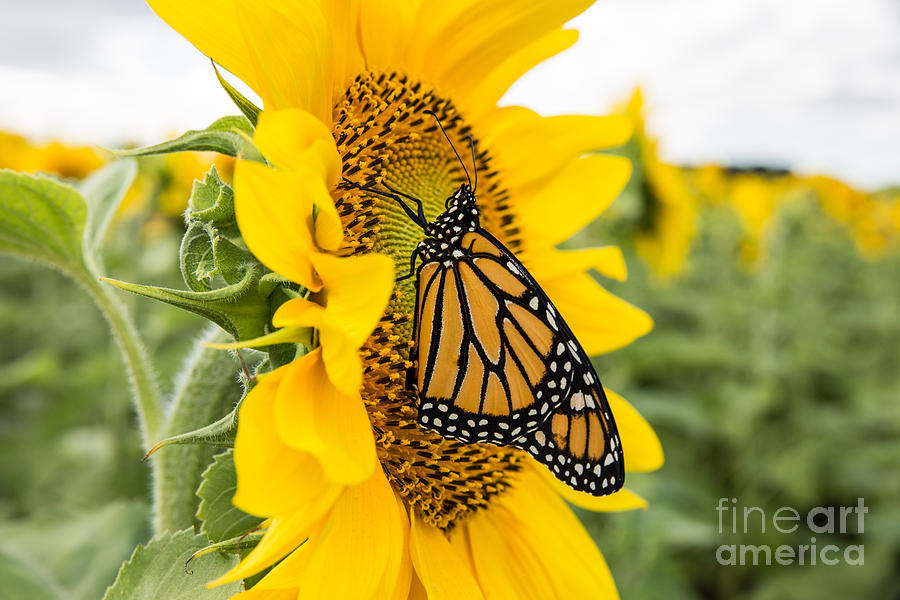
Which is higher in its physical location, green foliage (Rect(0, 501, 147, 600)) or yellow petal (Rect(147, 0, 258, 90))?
yellow petal (Rect(147, 0, 258, 90))

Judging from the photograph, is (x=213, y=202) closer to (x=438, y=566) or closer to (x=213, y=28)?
(x=213, y=28)

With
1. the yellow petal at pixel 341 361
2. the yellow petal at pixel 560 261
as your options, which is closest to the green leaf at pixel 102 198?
the yellow petal at pixel 341 361

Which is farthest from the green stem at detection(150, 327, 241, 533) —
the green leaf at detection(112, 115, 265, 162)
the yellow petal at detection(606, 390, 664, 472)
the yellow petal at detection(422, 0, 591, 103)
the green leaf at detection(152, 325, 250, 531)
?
the yellow petal at detection(606, 390, 664, 472)

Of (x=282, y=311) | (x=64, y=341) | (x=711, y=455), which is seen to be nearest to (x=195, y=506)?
(x=282, y=311)

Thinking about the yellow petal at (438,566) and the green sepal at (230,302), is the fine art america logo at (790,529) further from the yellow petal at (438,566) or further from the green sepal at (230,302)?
the green sepal at (230,302)

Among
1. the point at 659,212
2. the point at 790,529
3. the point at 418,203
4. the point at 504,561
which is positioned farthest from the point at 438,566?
the point at 790,529

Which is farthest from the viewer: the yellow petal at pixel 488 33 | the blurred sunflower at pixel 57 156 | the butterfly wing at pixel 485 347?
the blurred sunflower at pixel 57 156

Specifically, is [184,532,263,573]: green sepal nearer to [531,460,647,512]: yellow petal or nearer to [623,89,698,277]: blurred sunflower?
[531,460,647,512]: yellow petal

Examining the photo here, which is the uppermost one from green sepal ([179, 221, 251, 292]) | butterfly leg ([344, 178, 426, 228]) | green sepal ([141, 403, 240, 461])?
butterfly leg ([344, 178, 426, 228])
